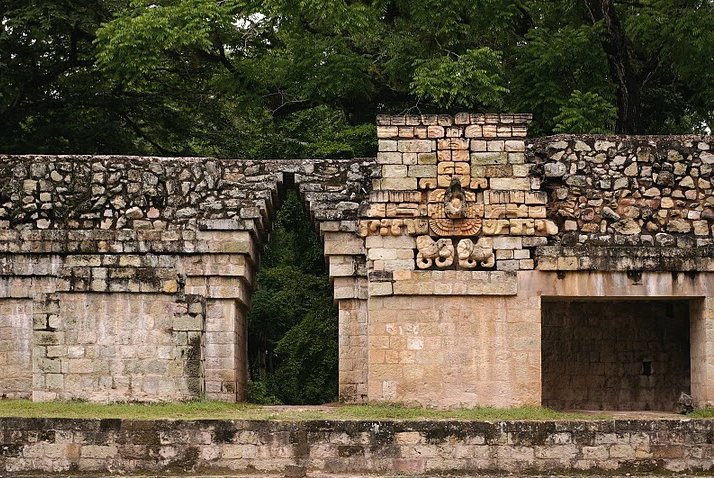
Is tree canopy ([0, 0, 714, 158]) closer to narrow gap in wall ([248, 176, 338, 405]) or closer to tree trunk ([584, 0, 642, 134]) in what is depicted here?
tree trunk ([584, 0, 642, 134])

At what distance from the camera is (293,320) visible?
90.2 ft

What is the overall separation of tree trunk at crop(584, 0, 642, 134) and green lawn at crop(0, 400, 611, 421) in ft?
29.8

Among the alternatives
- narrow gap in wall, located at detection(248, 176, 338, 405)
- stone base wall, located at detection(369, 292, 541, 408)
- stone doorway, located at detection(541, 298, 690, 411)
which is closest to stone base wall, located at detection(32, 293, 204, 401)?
stone base wall, located at detection(369, 292, 541, 408)

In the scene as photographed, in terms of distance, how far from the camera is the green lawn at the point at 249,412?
53.7ft

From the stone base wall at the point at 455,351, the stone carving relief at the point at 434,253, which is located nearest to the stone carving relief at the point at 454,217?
the stone carving relief at the point at 434,253

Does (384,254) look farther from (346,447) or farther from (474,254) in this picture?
(346,447)

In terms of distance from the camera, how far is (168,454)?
593 inches

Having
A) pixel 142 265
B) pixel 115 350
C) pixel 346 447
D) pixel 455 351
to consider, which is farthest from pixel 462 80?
pixel 346 447

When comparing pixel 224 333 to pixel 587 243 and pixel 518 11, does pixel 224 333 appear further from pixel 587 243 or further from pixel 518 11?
pixel 518 11

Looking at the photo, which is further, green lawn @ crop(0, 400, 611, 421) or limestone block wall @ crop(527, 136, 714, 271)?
limestone block wall @ crop(527, 136, 714, 271)

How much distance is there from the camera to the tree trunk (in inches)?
983

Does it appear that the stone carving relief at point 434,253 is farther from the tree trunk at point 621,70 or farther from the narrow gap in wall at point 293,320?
the tree trunk at point 621,70

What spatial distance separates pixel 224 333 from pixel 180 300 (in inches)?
33.2

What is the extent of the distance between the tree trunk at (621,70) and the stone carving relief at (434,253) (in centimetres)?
811
